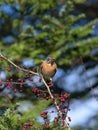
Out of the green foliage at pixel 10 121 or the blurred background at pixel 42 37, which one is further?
the blurred background at pixel 42 37

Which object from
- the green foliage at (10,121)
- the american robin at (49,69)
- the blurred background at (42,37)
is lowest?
the green foliage at (10,121)

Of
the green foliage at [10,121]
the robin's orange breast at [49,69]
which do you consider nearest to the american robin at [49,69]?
the robin's orange breast at [49,69]

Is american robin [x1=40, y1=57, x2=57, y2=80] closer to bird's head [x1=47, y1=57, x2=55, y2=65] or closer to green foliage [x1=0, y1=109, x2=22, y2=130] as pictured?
bird's head [x1=47, y1=57, x2=55, y2=65]

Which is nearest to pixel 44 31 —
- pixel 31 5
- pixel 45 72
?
pixel 31 5

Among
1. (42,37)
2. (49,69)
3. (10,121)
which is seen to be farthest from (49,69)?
(42,37)

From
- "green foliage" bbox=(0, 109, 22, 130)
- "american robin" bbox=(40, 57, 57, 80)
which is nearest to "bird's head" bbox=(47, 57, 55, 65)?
"american robin" bbox=(40, 57, 57, 80)

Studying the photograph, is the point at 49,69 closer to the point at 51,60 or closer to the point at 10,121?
the point at 51,60

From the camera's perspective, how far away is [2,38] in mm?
8609

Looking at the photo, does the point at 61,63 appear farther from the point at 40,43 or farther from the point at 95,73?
the point at 95,73

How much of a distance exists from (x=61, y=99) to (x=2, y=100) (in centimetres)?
343

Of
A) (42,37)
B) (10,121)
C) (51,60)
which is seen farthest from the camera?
(42,37)

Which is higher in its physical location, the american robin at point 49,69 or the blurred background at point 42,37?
the blurred background at point 42,37

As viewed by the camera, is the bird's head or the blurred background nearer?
the bird's head

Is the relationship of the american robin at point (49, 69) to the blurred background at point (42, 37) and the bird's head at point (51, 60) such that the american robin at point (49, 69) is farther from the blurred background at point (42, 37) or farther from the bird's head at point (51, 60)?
the blurred background at point (42, 37)
